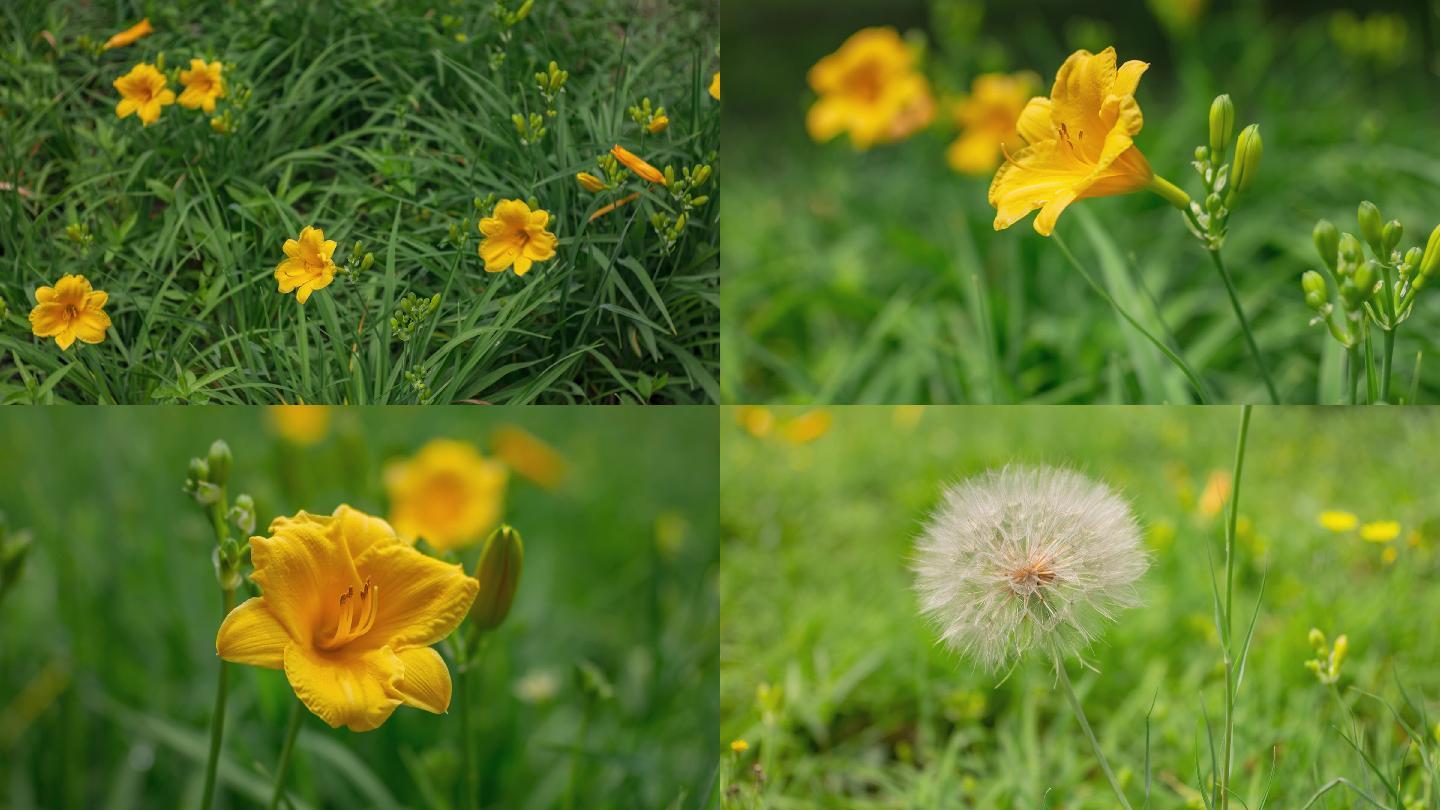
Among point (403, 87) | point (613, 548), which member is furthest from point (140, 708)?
point (403, 87)

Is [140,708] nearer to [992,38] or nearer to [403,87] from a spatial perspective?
[403,87]

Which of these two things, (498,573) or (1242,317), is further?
(1242,317)

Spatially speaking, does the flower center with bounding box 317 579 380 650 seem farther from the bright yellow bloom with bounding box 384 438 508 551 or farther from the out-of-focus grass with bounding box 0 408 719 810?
the bright yellow bloom with bounding box 384 438 508 551

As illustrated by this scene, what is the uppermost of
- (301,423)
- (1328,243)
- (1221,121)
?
(1221,121)

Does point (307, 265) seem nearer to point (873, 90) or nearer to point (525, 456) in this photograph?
point (525, 456)

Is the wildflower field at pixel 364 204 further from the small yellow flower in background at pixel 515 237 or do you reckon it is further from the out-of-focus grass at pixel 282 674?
the out-of-focus grass at pixel 282 674

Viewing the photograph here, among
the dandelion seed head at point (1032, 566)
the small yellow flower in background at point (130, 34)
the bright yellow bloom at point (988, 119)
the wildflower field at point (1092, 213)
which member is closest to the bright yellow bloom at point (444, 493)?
the wildflower field at point (1092, 213)

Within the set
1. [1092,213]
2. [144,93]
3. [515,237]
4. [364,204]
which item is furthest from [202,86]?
[1092,213]

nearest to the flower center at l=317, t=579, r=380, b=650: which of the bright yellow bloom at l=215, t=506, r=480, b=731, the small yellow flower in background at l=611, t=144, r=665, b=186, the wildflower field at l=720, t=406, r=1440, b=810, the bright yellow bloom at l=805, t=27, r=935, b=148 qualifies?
the bright yellow bloom at l=215, t=506, r=480, b=731
